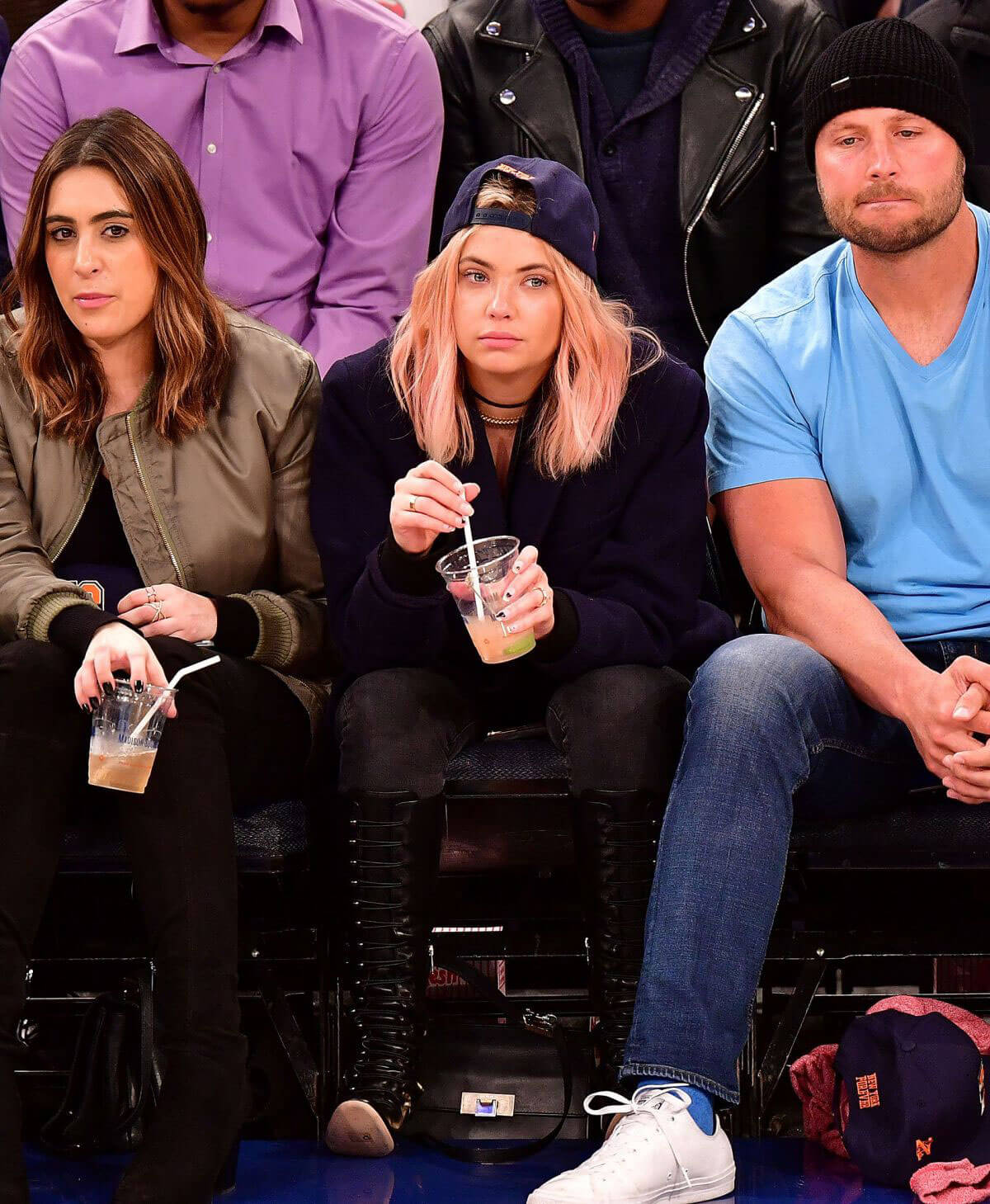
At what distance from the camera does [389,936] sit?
2.24 metres

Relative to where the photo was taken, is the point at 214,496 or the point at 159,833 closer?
the point at 159,833

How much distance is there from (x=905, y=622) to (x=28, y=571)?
134 centimetres

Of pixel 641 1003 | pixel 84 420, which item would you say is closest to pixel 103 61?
pixel 84 420

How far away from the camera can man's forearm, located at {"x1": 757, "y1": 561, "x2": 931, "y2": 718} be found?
2.28 m

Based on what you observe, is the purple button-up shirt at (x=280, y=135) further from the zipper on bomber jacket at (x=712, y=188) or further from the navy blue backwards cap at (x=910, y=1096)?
the navy blue backwards cap at (x=910, y=1096)

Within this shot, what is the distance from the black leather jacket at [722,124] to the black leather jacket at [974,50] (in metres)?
0.23

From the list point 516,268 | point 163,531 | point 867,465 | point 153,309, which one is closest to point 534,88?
point 516,268

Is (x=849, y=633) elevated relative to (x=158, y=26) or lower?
lower

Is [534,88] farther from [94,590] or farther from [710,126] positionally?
[94,590]

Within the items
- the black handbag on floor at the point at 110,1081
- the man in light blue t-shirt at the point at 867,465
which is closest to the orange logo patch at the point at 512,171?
the man in light blue t-shirt at the point at 867,465

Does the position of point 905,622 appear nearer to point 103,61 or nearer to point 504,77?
point 504,77

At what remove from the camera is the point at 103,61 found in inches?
128

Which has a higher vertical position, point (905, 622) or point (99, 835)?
point (905, 622)

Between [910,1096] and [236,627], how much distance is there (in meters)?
1.16
